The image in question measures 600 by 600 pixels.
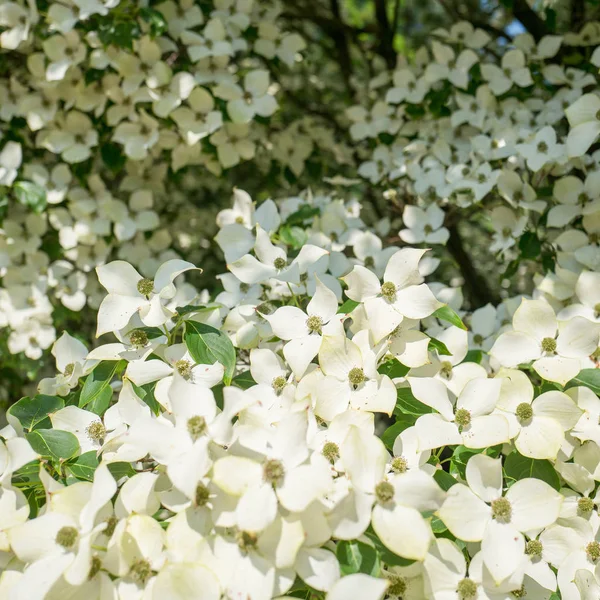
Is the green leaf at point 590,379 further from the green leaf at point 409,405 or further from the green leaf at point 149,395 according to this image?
the green leaf at point 149,395

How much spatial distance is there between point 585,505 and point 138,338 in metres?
0.77

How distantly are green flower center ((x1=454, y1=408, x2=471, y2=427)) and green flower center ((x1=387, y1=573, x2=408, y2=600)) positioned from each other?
24 cm

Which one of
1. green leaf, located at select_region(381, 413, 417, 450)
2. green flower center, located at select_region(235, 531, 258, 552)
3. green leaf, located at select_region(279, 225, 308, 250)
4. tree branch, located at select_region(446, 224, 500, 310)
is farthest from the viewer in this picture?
tree branch, located at select_region(446, 224, 500, 310)

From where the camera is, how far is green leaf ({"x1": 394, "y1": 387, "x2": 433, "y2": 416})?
37.9 inches

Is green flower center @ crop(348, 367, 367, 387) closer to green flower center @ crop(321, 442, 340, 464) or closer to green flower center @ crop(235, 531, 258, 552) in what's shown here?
green flower center @ crop(321, 442, 340, 464)

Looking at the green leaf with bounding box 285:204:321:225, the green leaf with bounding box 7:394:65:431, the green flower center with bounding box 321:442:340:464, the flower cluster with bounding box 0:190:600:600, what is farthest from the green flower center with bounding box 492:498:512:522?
the green leaf with bounding box 285:204:321:225

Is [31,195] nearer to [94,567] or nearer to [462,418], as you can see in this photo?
[94,567]

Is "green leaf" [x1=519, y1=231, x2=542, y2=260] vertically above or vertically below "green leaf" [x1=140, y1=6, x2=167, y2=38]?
below

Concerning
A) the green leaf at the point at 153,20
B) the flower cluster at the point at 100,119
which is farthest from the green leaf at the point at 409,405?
the green leaf at the point at 153,20

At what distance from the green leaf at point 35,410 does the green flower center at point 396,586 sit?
597 millimetres

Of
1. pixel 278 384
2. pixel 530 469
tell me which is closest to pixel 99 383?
pixel 278 384

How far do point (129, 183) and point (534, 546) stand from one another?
1612 mm

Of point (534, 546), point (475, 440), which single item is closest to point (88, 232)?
point (475, 440)

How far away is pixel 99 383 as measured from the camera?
38.4 inches
